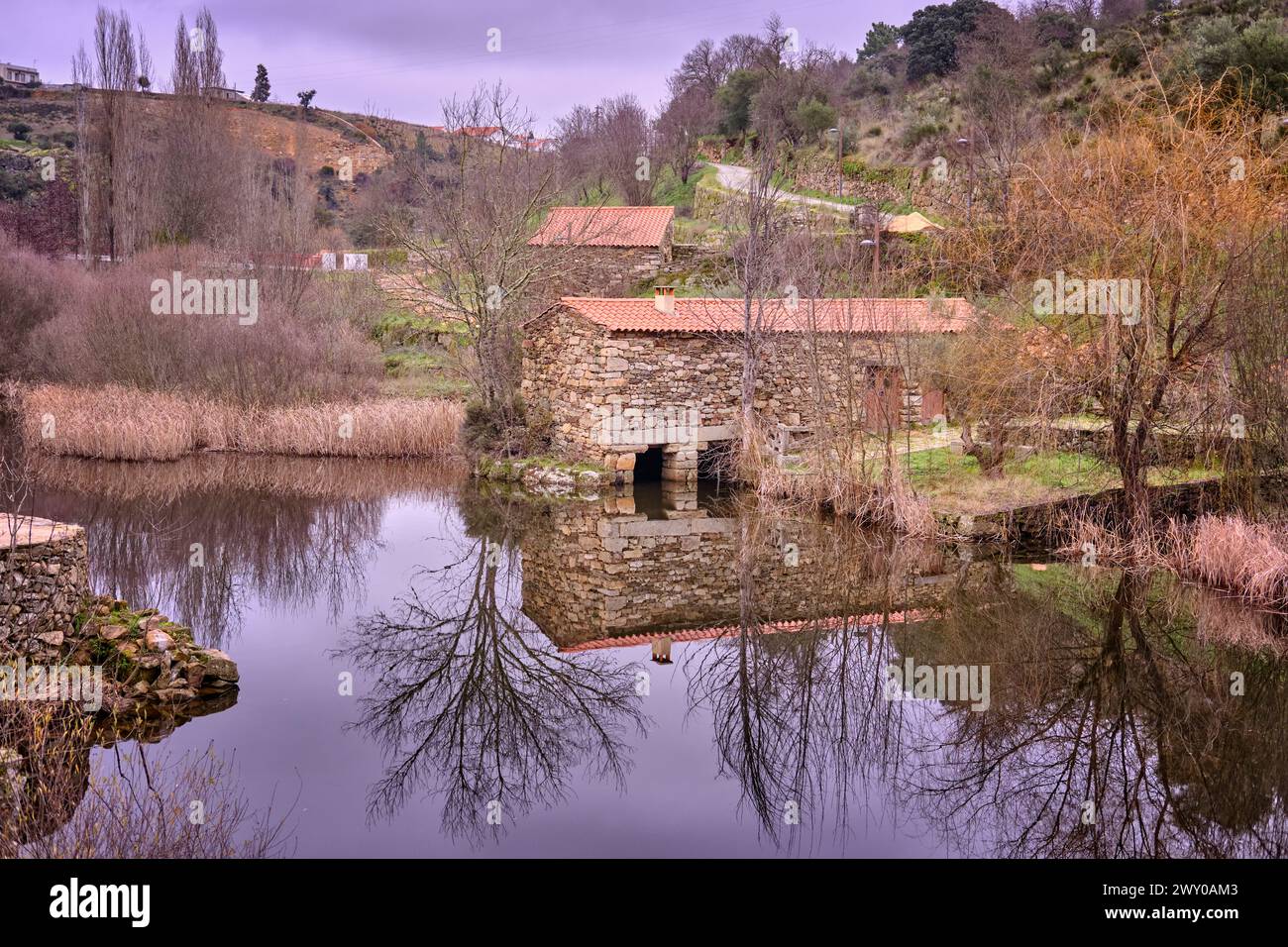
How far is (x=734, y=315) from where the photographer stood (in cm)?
2220

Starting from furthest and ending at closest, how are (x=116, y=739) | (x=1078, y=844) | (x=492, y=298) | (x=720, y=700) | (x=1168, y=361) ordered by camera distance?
(x=492, y=298) < (x=1168, y=361) < (x=720, y=700) < (x=116, y=739) < (x=1078, y=844)

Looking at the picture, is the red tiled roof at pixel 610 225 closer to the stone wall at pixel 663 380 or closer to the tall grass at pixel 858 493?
the stone wall at pixel 663 380

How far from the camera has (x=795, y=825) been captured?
7555 millimetres

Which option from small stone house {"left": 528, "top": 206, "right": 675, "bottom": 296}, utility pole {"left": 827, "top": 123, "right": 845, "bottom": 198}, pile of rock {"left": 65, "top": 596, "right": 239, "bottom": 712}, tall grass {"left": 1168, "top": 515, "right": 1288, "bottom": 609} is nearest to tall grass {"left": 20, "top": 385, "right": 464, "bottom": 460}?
small stone house {"left": 528, "top": 206, "right": 675, "bottom": 296}

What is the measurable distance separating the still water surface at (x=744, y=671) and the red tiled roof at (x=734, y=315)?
448 centimetres

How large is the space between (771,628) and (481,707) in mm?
3845

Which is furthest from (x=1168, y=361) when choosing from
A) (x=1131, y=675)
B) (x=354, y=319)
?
(x=354, y=319)

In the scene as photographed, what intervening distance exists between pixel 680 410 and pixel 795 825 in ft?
47.6

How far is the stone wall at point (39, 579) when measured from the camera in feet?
29.0

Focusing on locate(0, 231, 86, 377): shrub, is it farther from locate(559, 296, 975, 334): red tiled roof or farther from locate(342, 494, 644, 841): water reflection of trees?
locate(342, 494, 644, 841): water reflection of trees

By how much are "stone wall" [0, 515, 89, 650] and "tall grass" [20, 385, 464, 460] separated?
14.6m

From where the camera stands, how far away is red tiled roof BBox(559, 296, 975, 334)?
2053cm

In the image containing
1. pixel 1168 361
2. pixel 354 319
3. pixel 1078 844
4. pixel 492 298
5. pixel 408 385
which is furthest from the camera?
pixel 354 319
